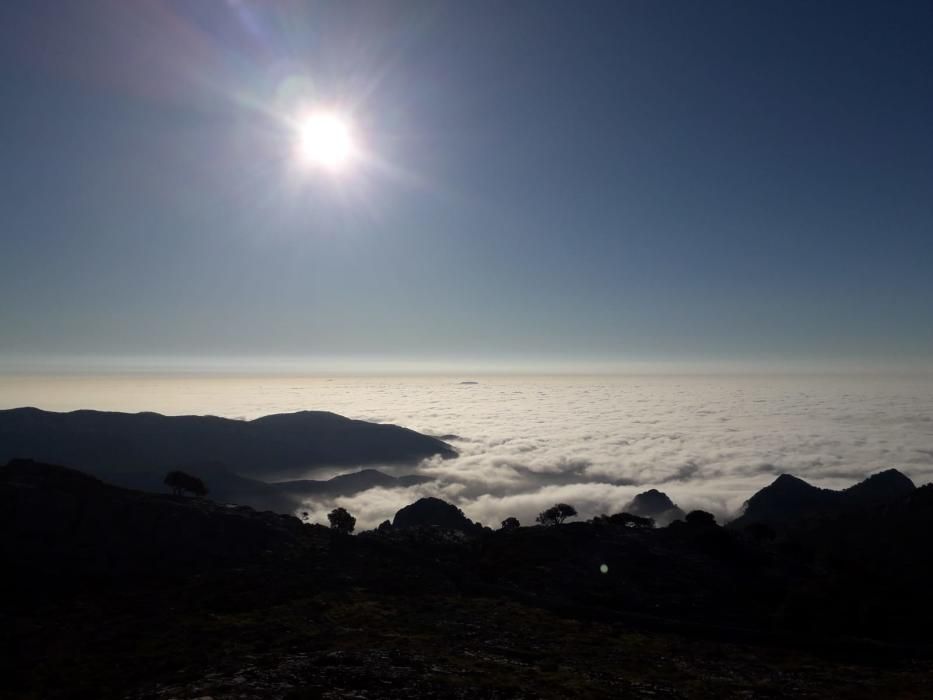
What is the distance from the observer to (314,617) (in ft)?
161

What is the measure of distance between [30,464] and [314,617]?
69.5 m

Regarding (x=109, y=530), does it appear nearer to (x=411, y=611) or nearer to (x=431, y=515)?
(x=411, y=611)

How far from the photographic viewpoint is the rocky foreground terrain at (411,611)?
114 ft

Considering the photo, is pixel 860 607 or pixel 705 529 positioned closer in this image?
pixel 860 607

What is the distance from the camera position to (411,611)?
53156 mm

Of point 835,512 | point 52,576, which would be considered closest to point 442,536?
point 52,576

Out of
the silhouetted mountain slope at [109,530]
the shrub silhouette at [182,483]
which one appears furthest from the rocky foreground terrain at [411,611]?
the shrub silhouette at [182,483]

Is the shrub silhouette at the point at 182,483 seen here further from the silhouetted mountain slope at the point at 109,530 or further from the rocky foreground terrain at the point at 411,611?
the rocky foreground terrain at the point at 411,611

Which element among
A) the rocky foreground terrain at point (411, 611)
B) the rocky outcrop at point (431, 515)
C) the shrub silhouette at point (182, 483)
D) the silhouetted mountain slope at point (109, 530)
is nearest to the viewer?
the rocky foreground terrain at point (411, 611)

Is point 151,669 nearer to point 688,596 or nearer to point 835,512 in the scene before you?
point 688,596

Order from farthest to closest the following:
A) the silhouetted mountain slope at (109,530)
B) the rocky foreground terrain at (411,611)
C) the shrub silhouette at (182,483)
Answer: the shrub silhouette at (182,483) < the silhouetted mountain slope at (109,530) < the rocky foreground terrain at (411,611)

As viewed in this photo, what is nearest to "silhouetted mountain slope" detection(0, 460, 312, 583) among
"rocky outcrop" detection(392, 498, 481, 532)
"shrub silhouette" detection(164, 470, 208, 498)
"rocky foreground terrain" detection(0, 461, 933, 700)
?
"rocky foreground terrain" detection(0, 461, 933, 700)

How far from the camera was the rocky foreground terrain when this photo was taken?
34.8m

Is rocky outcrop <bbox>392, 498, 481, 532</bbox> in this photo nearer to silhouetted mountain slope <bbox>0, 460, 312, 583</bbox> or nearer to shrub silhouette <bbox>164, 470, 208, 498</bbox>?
shrub silhouette <bbox>164, 470, 208, 498</bbox>
